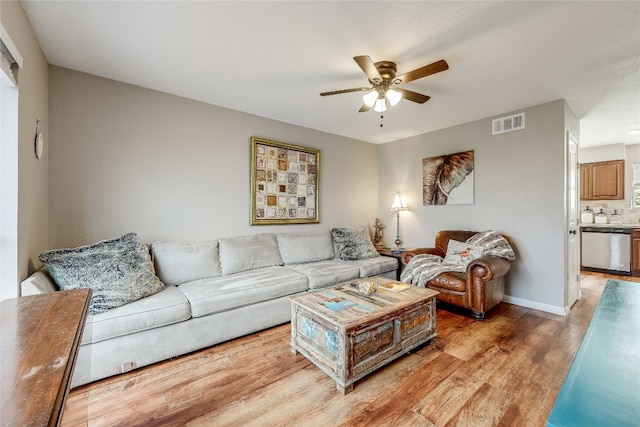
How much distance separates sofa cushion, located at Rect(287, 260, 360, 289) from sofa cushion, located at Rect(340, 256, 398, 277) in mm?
91

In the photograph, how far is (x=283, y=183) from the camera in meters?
3.76

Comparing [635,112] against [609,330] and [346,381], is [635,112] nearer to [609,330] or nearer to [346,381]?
[609,330]

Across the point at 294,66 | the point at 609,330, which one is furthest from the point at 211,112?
the point at 609,330

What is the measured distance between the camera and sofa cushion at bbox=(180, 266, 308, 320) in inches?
88.7

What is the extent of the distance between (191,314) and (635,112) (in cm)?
542

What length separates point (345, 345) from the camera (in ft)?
5.69

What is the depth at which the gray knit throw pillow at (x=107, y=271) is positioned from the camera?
6.24 ft

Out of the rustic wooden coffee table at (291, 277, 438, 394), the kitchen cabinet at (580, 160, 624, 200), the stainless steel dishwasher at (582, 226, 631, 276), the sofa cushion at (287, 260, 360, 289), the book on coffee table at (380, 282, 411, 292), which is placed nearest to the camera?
the rustic wooden coffee table at (291, 277, 438, 394)

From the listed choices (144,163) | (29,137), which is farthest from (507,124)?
(29,137)

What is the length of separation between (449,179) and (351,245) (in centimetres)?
174

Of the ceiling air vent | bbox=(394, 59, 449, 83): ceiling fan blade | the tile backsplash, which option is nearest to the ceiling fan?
bbox=(394, 59, 449, 83): ceiling fan blade

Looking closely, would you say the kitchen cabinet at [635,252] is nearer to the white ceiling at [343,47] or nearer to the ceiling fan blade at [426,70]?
the white ceiling at [343,47]

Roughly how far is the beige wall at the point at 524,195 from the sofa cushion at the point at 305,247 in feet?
5.63

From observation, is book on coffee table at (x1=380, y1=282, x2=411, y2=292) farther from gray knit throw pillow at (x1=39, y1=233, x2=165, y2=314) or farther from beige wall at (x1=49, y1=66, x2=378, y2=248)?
gray knit throw pillow at (x1=39, y1=233, x2=165, y2=314)
